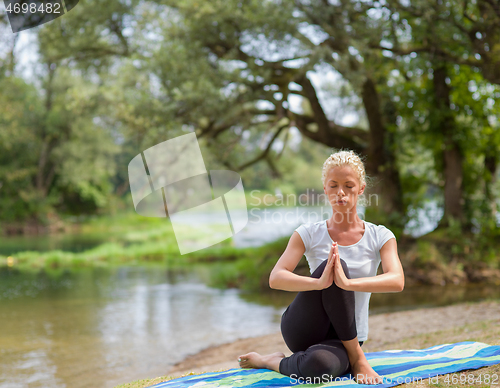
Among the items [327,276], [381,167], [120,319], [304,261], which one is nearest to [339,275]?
[327,276]

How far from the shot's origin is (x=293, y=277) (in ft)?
8.12

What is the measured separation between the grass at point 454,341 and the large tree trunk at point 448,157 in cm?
547

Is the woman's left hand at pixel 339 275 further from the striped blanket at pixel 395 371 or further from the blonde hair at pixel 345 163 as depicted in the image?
the striped blanket at pixel 395 371

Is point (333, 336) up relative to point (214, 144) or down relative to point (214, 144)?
down

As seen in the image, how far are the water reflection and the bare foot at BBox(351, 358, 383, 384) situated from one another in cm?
261

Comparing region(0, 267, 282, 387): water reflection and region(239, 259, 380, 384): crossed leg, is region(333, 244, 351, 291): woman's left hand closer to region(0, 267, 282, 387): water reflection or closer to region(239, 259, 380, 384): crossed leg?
region(239, 259, 380, 384): crossed leg

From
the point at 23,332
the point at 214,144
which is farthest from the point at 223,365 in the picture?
the point at 214,144

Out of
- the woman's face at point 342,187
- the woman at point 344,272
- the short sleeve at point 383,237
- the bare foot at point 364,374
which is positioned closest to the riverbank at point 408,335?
the bare foot at point 364,374

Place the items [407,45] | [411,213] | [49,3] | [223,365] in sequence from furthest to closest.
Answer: [411,213], [407,45], [49,3], [223,365]

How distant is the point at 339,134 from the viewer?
35.2 ft

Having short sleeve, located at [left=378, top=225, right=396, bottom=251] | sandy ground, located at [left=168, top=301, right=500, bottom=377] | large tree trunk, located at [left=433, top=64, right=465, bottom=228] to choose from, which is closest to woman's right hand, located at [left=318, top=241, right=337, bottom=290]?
short sleeve, located at [left=378, top=225, right=396, bottom=251]

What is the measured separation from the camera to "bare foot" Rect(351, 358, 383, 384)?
8.73ft

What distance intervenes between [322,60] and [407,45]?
2.29 m

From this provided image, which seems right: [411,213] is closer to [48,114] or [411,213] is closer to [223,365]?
[223,365]
